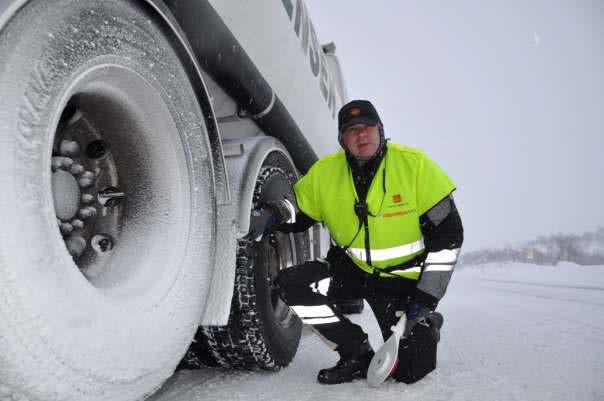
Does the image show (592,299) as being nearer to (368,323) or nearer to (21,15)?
(368,323)

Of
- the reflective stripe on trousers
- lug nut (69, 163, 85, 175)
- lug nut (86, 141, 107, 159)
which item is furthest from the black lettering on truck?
the reflective stripe on trousers

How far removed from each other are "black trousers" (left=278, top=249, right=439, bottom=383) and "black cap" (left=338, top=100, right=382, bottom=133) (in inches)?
27.0

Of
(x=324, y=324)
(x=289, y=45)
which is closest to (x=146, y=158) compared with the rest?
(x=289, y=45)

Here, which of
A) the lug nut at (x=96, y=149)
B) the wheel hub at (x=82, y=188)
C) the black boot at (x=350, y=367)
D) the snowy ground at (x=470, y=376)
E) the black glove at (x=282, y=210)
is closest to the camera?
the wheel hub at (x=82, y=188)

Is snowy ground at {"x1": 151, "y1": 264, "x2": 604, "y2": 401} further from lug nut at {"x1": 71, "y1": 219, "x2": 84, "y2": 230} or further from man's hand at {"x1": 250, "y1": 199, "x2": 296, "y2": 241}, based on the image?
lug nut at {"x1": 71, "y1": 219, "x2": 84, "y2": 230}

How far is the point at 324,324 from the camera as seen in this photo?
2.03m

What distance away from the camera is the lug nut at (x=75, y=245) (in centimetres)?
117

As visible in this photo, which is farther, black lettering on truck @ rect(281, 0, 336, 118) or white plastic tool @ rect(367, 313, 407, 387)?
black lettering on truck @ rect(281, 0, 336, 118)

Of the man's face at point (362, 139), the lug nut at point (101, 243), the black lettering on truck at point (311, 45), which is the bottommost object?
the lug nut at point (101, 243)

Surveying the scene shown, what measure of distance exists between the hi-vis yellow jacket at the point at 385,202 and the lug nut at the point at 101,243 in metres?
1.05

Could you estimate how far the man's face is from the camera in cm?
200

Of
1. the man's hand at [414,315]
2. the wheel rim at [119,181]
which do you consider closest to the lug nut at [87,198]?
the wheel rim at [119,181]

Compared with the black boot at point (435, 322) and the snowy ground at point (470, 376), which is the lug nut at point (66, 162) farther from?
the black boot at point (435, 322)

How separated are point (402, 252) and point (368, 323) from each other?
160cm
